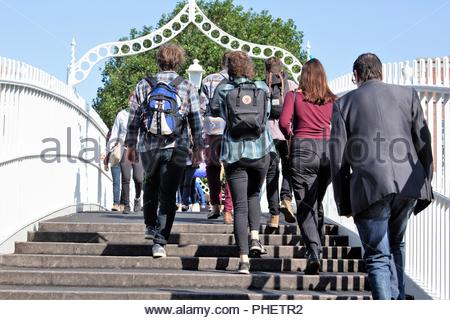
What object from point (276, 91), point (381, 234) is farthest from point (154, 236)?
point (381, 234)

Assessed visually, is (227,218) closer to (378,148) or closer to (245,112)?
(245,112)

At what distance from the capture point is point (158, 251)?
29.6 feet

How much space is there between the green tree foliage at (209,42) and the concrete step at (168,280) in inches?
1808

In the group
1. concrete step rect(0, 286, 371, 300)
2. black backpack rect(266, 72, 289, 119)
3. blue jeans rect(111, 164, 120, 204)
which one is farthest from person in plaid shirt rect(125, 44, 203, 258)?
blue jeans rect(111, 164, 120, 204)

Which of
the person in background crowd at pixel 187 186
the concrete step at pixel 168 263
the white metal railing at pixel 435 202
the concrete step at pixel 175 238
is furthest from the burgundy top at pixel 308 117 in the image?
the person in background crowd at pixel 187 186

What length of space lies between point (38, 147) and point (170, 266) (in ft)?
10.3

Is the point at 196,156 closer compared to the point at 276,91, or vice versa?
the point at 196,156

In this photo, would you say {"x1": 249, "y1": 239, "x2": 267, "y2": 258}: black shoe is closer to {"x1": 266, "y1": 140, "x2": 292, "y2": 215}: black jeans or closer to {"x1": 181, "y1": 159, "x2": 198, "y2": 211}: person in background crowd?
{"x1": 266, "y1": 140, "x2": 292, "y2": 215}: black jeans

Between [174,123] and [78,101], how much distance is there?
19.5 feet

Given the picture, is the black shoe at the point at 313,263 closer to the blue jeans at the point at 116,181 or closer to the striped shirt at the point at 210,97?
the striped shirt at the point at 210,97

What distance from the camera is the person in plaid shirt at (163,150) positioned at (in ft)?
29.6

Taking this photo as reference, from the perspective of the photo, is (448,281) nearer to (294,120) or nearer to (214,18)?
(294,120)

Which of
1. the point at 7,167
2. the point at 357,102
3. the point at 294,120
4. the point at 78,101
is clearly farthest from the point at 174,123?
the point at 78,101

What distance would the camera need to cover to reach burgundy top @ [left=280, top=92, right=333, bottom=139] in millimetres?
8930
